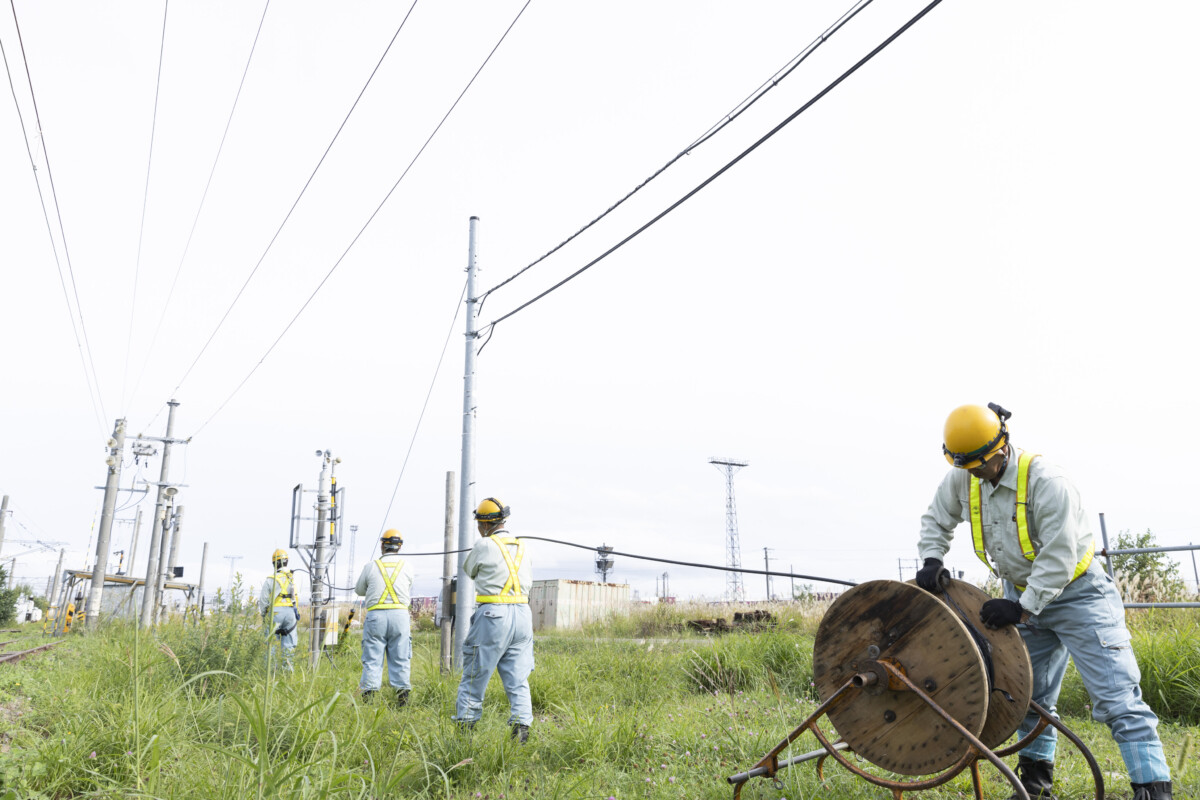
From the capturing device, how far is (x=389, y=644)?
8.90 meters

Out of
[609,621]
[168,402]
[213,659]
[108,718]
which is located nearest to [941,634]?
[108,718]

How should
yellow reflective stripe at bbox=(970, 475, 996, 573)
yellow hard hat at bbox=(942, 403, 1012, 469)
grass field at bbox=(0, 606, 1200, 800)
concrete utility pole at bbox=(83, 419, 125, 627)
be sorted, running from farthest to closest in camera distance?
concrete utility pole at bbox=(83, 419, 125, 627), yellow reflective stripe at bbox=(970, 475, 996, 573), yellow hard hat at bbox=(942, 403, 1012, 469), grass field at bbox=(0, 606, 1200, 800)

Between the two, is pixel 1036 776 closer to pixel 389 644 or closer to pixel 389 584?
pixel 389 644

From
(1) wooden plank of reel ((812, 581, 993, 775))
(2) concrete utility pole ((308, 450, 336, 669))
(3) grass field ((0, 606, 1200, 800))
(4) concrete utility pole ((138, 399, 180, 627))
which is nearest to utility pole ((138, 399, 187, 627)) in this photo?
(4) concrete utility pole ((138, 399, 180, 627))

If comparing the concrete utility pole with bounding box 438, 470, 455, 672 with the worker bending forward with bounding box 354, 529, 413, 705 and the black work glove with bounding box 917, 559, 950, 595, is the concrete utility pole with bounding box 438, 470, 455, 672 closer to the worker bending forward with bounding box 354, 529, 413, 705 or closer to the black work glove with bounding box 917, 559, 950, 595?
the worker bending forward with bounding box 354, 529, 413, 705

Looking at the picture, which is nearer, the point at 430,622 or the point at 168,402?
the point at 430,622

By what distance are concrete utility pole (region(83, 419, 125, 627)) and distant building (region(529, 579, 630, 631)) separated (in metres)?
12.8

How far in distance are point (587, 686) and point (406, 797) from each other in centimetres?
387

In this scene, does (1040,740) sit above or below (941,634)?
below

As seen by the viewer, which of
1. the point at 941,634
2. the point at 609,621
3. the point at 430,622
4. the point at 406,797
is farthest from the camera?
the point at 430,622

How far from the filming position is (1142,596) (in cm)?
1062

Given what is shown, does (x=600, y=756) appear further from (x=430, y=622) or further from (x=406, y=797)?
(x=430, y=622)

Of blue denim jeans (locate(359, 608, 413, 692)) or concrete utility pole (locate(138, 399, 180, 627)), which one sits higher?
concrete utility pole (locate(138, 399, 180, 627))

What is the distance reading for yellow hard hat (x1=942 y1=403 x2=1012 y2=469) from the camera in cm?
409
